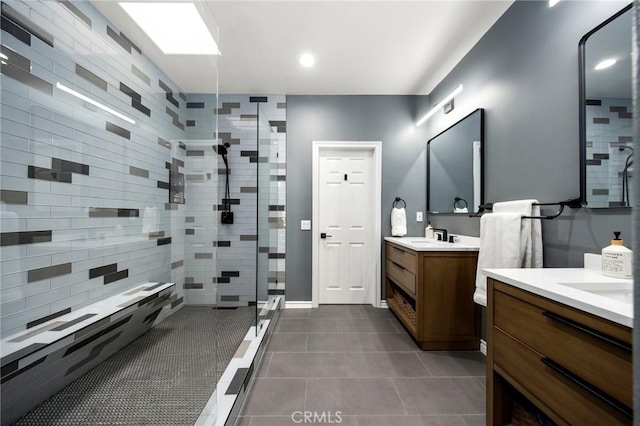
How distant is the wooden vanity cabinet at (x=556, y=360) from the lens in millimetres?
651

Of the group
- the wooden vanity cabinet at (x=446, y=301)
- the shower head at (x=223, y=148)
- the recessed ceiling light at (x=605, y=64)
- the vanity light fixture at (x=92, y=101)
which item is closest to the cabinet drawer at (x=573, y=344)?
the wooden vanity cabinet at (x=446, y=301)

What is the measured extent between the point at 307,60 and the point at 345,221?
6.19 ft

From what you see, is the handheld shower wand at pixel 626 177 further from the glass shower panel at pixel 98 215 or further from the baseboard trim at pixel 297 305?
the baseboard trim at pixel 297 305

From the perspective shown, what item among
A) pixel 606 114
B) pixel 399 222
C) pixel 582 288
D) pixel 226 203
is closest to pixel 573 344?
pixel 582 288

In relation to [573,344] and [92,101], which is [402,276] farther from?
[92,101]

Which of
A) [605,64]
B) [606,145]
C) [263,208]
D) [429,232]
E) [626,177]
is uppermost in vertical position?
[605,64]

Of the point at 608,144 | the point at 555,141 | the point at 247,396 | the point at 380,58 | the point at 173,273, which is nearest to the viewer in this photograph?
the point at 608,144

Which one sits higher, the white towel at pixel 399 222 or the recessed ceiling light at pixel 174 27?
the recessed ceiling light at pixel 174 27

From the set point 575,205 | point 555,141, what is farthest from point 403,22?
point 575,205

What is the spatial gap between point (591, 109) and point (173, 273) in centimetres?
279

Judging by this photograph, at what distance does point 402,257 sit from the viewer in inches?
96.6

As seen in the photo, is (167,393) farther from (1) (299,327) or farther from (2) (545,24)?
(2) (545,24)

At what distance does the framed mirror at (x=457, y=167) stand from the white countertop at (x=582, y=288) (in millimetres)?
1073

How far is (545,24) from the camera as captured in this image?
148cm
